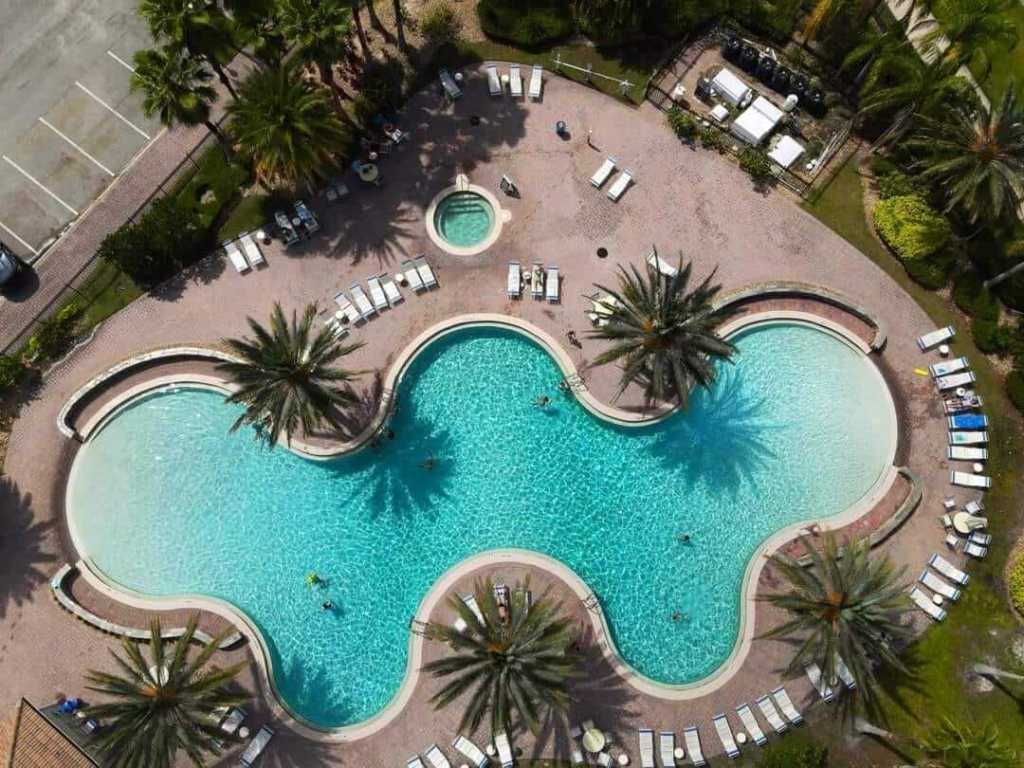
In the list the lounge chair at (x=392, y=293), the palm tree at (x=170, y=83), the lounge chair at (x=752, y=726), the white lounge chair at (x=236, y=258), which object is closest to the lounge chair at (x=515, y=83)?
the lounge chair at (x=392, y=293)

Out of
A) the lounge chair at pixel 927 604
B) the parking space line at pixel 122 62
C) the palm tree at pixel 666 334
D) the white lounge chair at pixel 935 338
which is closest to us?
the palm tree at pixel 666 334

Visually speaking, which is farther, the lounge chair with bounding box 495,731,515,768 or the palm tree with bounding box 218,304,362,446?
the lounge chair with bounding box 495,731,515,768

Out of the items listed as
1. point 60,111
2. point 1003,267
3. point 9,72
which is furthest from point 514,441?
point 9,72

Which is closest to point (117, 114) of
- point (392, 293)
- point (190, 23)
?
point (190, 23)

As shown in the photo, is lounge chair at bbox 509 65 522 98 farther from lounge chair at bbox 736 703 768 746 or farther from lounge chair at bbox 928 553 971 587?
lounge chair at bbox 736 703 768 746

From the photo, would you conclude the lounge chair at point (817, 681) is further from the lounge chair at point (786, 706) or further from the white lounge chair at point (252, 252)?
the white lounge chair at point (252, 252)

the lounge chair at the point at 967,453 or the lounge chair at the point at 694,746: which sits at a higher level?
the lounge chair at the point at 967,453

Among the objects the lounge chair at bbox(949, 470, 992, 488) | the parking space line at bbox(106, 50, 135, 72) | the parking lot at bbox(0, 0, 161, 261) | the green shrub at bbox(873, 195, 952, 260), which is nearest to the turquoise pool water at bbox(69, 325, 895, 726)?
the lounge chair at bbox(949, 470, 992, 488)
